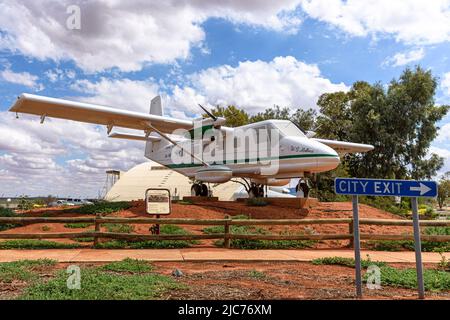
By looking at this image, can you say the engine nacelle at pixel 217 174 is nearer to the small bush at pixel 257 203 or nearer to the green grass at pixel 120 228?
the small bush at pixel 257 203

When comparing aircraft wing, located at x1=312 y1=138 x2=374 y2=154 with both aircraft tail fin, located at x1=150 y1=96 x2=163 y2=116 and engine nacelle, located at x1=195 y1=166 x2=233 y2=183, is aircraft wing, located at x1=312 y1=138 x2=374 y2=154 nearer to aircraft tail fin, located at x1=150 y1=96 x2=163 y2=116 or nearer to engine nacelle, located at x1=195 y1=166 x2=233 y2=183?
engine nacelle, located at x1=195 y1=166 x2=233 y2=183

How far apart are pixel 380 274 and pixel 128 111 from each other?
42.6 feet

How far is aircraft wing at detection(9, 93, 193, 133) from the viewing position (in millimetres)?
13719

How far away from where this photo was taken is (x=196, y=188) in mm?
21297

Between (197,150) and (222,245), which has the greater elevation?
(197,150)

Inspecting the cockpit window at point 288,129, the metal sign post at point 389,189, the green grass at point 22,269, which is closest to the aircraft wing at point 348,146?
the cockpit window at point 288,129

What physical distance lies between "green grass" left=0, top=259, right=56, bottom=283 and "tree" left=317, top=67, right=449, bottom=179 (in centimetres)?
2917

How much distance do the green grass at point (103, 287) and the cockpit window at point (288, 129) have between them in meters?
12.0

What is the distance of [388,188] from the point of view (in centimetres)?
495

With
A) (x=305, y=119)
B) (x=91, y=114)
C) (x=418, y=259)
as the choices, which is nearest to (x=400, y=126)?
(x=305, y=119)

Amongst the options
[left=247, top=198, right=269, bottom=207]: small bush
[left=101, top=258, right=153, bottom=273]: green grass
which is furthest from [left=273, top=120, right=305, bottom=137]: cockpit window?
[left=101, top=258, right=153, bottom=273]: green grass

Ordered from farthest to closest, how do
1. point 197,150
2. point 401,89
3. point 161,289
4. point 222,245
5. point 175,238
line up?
point 401,89 < point 197,150 < point 222,245 < point 175,238 < point 161,289
